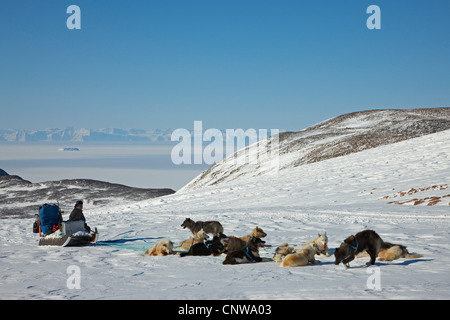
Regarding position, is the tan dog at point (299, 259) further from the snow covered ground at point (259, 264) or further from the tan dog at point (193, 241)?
the tan dog at point (193, 241)

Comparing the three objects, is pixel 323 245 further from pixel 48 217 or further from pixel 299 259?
pixel 48 217

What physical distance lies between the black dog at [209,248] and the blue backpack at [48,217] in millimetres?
5584

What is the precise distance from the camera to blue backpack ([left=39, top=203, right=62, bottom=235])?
15.3 m

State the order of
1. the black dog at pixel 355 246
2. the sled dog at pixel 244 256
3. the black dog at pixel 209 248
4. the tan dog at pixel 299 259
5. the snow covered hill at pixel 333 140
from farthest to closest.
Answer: the snow covered hill at pixel 333 140 < the black dog at pixel 209 248 < the sled dog at pixel 244 256 < the tan dog at pixel 299 259 < the black dog at pixel 355 246

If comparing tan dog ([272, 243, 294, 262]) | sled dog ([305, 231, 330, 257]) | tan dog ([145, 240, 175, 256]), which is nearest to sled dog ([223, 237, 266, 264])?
tan dog ([272, 243, 294, 262])

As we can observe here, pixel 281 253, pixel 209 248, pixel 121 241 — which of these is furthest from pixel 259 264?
pixel 121 241

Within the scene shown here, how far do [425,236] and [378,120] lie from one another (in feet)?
234

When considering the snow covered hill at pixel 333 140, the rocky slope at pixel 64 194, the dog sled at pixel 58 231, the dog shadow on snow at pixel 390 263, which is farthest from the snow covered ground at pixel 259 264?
the rocky slope at pixel 64 194

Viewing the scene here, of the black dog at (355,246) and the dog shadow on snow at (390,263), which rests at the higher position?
the black dog at (355,246)

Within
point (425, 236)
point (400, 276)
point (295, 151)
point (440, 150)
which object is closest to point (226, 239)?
point (400, 276)

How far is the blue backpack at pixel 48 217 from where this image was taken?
15320mm
